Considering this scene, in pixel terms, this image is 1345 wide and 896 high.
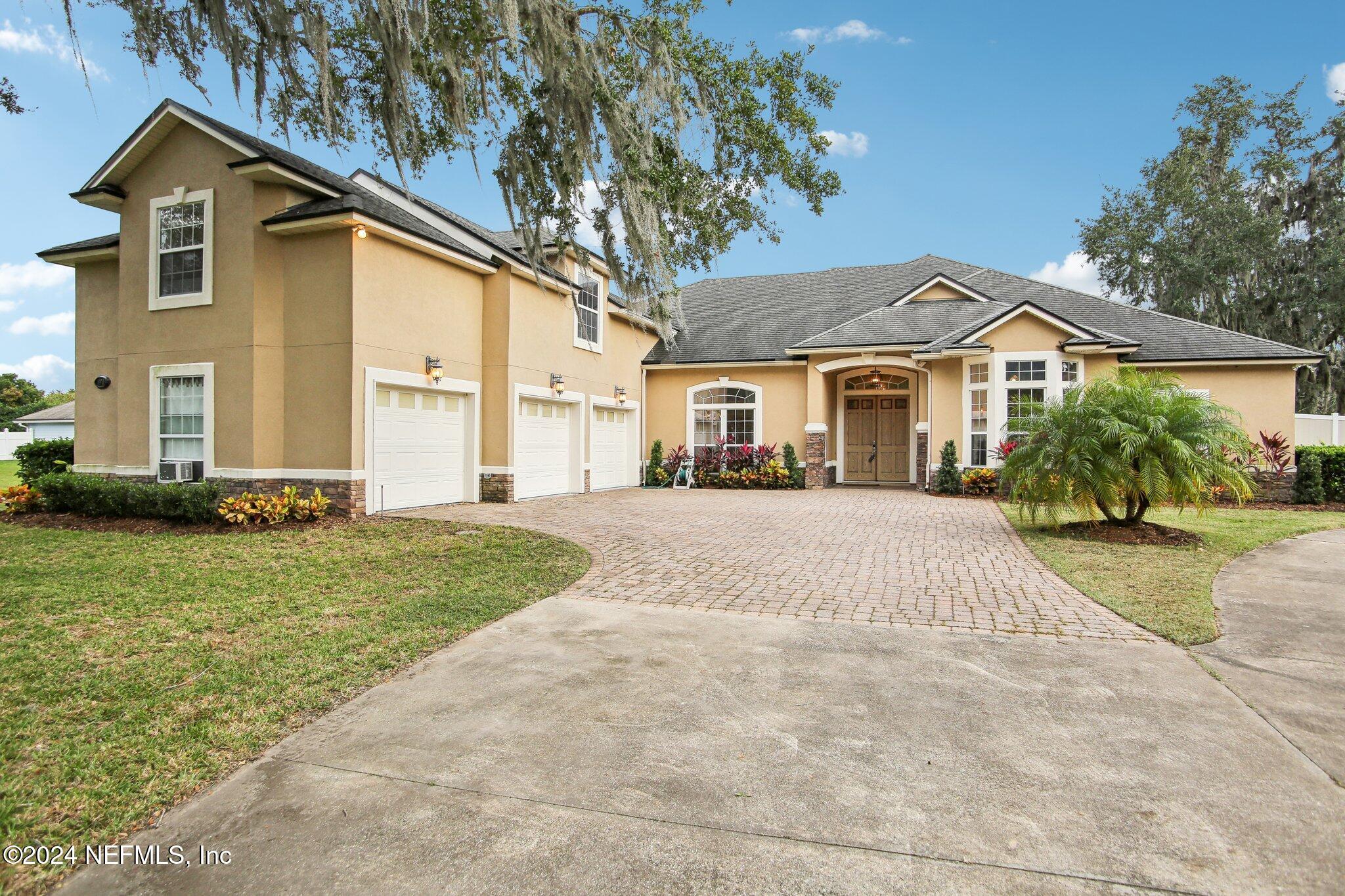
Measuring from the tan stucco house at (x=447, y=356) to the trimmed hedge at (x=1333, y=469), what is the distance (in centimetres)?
148

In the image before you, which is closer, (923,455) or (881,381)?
(923,455)

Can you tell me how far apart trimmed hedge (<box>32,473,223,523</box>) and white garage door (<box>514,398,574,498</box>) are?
4.99m

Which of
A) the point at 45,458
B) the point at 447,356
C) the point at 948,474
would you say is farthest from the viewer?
the point at 948,474

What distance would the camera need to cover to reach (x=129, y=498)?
930 centimetres

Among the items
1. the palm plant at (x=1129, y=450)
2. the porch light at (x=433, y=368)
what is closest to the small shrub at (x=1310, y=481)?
the palm plant at (x=1129, y=450)

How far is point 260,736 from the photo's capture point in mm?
3053

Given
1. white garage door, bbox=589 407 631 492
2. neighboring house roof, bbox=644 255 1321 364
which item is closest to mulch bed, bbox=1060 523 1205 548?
neighboring house roof, bbox=644 255 1321 364

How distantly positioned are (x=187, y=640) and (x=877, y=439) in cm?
1680

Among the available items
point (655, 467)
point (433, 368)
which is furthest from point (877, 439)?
point (433, 368)

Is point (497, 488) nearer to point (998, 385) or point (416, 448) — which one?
point (416, 448)

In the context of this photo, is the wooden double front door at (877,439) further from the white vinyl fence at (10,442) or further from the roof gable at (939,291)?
the white vinyl fence at (10,442)

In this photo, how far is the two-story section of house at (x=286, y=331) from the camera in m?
9.93

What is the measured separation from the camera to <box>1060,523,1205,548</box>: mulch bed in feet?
28.1

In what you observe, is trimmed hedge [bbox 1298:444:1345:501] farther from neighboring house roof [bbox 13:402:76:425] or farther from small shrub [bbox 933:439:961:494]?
neighboring house roof [bbox 13:402:76:425]
